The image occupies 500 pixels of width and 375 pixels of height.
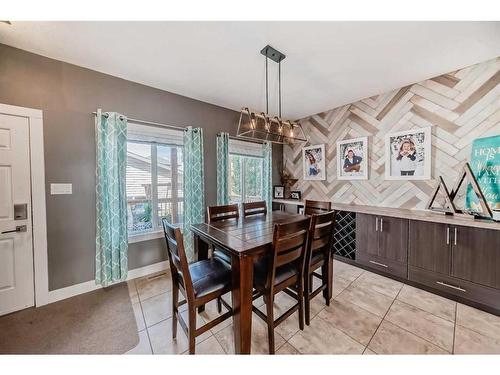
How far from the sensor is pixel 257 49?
1908 millimetres

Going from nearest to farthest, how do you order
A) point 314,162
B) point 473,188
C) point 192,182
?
point 473,188, point 192,182, point 314,162

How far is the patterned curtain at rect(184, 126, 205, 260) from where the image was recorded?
2867mm

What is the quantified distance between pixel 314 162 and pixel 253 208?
76.1 inches

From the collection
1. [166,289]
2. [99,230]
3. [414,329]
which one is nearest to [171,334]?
[166,289]

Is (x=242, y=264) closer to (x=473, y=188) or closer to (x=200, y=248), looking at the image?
(x=200, y=248)

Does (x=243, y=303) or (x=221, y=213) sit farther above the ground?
(x=221, y=213)

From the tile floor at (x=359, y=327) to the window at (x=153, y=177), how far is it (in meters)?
0.97

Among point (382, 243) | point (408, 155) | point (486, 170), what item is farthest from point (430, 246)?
point (408, 155)

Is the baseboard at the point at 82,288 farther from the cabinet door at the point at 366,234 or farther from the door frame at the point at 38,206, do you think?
the cabinet door at the point at 366,234

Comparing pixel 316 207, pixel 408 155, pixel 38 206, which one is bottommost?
pixel 316 207

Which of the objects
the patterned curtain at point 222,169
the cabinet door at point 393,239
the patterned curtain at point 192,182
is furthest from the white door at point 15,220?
the cabinet door at point 393,239

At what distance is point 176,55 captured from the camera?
1993 mm

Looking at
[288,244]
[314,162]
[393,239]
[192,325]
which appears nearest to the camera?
[192,325]

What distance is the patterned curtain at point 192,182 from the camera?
2.87 meters
